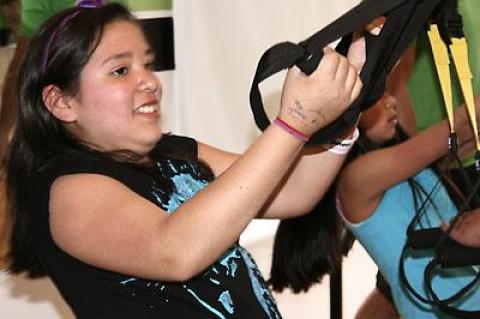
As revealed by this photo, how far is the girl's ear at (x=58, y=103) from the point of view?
1.12 metres

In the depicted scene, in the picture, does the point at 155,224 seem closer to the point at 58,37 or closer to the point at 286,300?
the point at 58,37

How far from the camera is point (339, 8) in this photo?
2258 millimetres

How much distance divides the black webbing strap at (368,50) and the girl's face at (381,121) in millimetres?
485

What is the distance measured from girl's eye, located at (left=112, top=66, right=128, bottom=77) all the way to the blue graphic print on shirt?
5.9 inches

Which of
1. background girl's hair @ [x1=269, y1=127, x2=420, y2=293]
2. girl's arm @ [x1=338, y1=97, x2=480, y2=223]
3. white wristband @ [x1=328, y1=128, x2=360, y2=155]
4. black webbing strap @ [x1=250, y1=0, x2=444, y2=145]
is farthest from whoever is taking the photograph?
background girl's hair @ [x1=269, y1=127, x2=420, y2=293]

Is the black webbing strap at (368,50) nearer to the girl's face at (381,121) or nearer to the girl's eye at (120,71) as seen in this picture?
the girl's eye at (120,71)

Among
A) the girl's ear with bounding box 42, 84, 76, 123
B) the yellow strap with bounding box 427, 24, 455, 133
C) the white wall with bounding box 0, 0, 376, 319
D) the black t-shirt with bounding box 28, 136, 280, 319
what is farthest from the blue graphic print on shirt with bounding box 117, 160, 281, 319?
the white wall with bounding box 0, 0, 376, 319

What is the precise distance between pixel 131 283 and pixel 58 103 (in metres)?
0.28

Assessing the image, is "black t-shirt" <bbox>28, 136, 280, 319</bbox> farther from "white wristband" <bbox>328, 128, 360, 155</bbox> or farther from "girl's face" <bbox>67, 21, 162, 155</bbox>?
"white wristband" <bbox>328, 128, 360, 155</bbox>

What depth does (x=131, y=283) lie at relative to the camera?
1.04m

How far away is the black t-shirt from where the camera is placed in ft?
3.42

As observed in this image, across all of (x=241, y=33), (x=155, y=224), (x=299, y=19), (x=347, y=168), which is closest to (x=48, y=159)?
(x=155, y=224)

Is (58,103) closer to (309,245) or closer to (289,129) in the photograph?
(289,129)

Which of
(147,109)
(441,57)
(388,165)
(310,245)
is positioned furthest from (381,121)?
(147,109)
